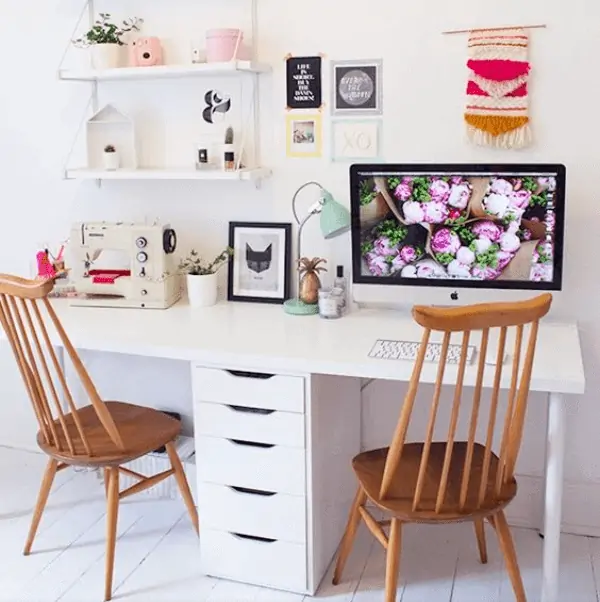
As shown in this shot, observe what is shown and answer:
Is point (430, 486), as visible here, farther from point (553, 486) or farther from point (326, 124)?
point (326, 124)

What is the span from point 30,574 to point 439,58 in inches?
79.2

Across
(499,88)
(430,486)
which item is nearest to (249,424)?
(430,486)

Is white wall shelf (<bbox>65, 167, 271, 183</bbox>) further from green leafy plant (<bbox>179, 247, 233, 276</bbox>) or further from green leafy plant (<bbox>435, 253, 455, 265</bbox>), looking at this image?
green leafy plant (<bbox>435, 253, 455, 265</bbox>)

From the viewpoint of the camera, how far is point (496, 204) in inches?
95.2

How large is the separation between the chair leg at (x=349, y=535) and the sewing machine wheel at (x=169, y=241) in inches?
40.1

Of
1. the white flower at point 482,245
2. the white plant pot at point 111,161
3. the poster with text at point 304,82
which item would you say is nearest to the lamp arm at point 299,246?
the poster with text at point 304,82

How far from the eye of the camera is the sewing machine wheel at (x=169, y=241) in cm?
278

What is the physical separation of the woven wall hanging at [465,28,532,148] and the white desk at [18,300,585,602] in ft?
1.96

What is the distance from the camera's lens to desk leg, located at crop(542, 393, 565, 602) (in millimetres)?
2096

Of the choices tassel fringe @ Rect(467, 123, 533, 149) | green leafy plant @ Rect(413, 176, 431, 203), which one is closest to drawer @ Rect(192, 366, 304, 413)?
green leafy plant @ Rect(413, 176, 431, 203)

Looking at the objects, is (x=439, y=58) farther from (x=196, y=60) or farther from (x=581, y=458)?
(x=581, y=458)

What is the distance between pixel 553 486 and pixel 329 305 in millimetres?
870

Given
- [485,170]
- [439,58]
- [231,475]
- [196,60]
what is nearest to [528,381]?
[485,170]

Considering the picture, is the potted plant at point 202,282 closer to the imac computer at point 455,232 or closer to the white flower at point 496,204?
the imac computer at point 455,232
